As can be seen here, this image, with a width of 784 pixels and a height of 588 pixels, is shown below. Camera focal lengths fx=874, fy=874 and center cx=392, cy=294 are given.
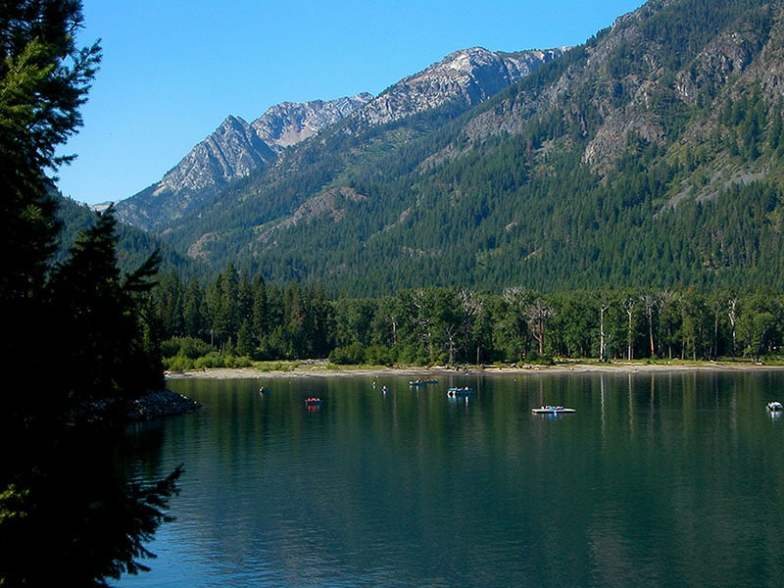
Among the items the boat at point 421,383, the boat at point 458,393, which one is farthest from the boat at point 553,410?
the boat at point 421,383

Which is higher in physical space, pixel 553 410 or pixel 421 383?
pixel 421 383

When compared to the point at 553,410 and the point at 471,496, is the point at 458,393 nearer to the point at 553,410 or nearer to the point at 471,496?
the point at 553,410

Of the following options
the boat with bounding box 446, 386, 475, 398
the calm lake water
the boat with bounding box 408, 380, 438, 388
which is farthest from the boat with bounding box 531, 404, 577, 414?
the boat with bounding box 408, 380, 438, 388

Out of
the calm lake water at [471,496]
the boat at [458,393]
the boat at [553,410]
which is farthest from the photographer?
the boat at [458,393]

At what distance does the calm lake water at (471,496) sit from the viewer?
54094mm

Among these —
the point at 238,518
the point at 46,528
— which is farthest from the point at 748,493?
the point at 46,528

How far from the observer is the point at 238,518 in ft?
219

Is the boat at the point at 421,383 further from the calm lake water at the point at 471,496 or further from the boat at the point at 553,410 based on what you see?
the boat at the point at 553,410

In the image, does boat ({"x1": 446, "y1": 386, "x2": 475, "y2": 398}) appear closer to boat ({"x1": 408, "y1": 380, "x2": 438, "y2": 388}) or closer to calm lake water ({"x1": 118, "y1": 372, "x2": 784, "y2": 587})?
calm lake water ({"x1": 118, "y1": 372, "x2": 784, "y2": 587})

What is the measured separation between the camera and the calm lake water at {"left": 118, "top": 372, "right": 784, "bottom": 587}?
54094 mm

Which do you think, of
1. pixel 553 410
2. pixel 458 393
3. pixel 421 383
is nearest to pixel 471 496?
pixel 553 410

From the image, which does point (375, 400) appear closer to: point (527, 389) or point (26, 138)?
point (527, 389)

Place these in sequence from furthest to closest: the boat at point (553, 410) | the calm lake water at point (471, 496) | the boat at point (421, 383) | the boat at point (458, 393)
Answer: the boat at point (421, 383) → the boat at point (458, 393) → the boat at point (553, 410) → the calm lake water at point (471, 496)

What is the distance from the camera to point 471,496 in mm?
72312
